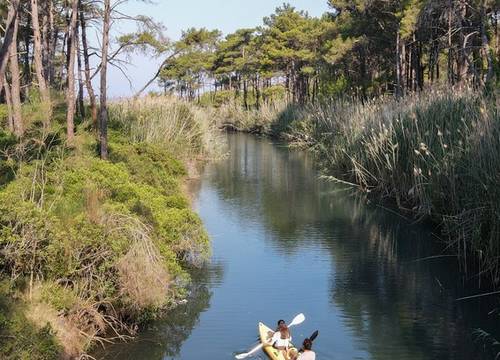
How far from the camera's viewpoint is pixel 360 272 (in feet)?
39.5

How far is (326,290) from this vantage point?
1098 centimetres

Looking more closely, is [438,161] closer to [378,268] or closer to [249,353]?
[378,268]

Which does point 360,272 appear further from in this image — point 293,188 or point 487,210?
point 293,188

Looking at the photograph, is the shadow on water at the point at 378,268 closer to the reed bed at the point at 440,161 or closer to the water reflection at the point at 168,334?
the reed bed at the point at 440,161

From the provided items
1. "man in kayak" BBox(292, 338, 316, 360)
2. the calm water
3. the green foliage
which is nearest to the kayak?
the calm water

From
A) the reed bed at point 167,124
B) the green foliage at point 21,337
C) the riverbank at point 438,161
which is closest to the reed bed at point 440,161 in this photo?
the riverbank at point 438,161

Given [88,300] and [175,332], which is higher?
[88,300]

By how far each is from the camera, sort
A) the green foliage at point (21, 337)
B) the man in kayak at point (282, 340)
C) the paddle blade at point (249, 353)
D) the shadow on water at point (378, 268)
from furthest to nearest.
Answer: the shadow on water at point (378, 268), the paddle blade at point (249, 353), the man in kayak at point (282, 340), the green foliage at point (21, 337)

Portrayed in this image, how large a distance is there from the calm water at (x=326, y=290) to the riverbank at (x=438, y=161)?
Answer: 24.9 inches

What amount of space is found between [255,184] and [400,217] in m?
7.69

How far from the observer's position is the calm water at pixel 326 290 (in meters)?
8.60

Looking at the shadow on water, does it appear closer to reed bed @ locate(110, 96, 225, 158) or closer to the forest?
the forest

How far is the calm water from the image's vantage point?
8602 mm

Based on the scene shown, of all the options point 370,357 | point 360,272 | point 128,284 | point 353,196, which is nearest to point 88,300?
point 128,284
